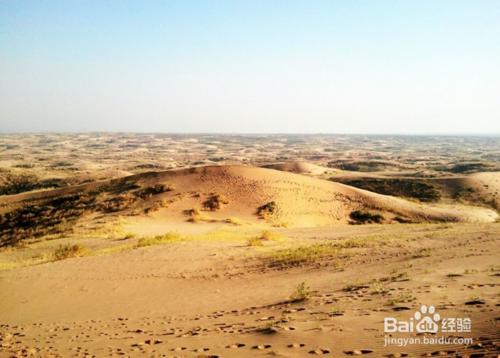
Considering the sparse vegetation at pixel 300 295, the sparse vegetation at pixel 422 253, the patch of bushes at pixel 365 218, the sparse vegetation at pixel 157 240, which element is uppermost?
the sparse vegetation at pixel 300 295

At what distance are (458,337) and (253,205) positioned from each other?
82.2 feet

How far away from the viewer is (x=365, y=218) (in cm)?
3058

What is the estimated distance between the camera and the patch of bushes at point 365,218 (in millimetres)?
30078

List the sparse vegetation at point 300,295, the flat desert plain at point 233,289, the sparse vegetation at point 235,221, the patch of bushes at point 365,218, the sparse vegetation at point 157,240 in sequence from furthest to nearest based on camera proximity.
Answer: the patch of bushes at point 365,218
the sparse vegetation at point 235,221
the sparse vegetation at point 157,240
the sparse vegetation at point 300,295
the flat desert plain at point 233,289

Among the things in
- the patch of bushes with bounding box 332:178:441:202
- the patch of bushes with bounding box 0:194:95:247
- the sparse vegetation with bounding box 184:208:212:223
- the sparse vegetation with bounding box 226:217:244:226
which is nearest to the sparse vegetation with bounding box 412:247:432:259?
the sparse vegetation with bounding box 226:217:244:226

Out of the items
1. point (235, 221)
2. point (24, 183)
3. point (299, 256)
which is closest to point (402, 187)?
point (235, 221)

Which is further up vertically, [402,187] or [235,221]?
[402,187]

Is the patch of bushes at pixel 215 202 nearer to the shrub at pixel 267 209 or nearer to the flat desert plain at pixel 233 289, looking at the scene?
the flat desert plain at pixel 233 289

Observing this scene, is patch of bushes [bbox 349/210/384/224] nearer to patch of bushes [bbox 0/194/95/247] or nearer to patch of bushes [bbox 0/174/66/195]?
patch of bushes [bbox 0/194/95/247]

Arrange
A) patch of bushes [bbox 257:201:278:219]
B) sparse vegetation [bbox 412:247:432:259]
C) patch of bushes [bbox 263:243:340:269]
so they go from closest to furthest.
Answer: sparse vegetation [bbox 412:247:432:259] → patch of bushes [bbox 263:243:340:269] → patch of bushes [bbox 257:201:278:219]

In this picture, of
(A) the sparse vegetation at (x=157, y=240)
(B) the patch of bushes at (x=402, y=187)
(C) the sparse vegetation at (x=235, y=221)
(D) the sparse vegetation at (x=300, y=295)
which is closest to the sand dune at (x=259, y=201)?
(C) the sparse vegetation at (x=235, y=221)

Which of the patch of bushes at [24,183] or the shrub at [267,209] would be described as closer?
the shrub at [267,209]

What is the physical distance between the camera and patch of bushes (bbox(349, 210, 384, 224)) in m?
30.1

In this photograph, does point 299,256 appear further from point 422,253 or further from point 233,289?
point 422,253
